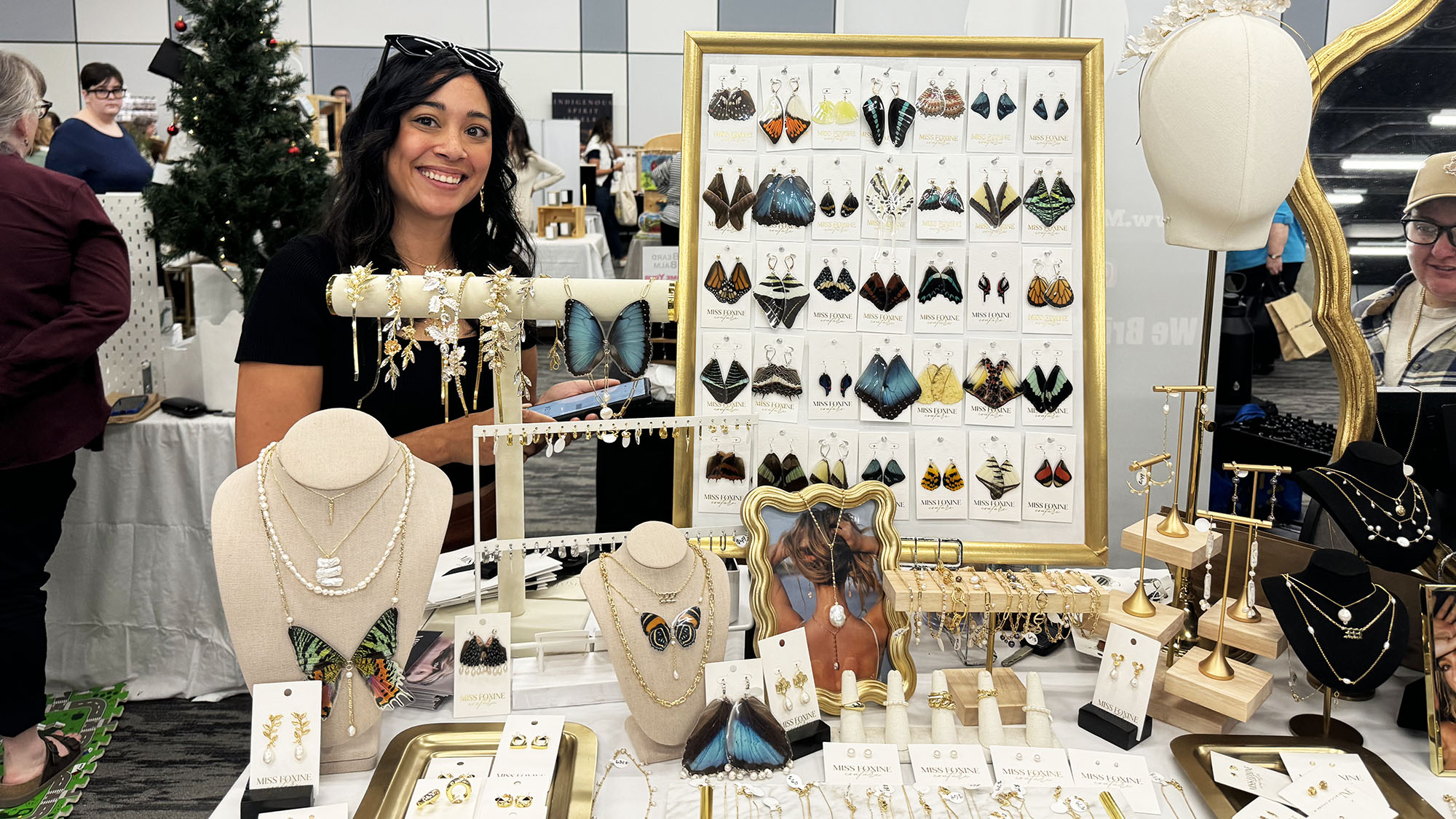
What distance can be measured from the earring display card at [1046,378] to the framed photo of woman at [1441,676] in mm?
570

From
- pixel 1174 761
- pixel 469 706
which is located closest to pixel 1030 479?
pixel 1174 761

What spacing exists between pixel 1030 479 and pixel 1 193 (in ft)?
7.57

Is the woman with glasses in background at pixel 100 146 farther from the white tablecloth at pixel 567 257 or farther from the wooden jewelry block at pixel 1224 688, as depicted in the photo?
the wooden jewelry block at pixel 1224 688

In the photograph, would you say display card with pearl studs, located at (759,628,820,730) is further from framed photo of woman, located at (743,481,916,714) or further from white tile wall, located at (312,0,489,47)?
white tile wall, located at (312,0,489,47)

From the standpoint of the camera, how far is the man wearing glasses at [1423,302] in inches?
62.1

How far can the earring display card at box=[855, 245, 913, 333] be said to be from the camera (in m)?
1.60

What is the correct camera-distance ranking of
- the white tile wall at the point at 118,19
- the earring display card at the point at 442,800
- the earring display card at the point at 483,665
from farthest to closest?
1. the white tile wall at the point at 118,19
2. the earring display card at the point at 483,665
3. the earring display card at the point at 442,800

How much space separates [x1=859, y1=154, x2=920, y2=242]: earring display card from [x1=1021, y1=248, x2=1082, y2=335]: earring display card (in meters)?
0.22

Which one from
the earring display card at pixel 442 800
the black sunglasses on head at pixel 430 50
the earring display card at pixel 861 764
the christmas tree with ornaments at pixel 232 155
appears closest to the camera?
the earring display card at pixel 442 800

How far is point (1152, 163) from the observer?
143 cm

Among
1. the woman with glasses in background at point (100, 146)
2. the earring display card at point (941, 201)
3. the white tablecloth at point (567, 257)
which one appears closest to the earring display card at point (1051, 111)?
→ the earring display card at point (941, 201)

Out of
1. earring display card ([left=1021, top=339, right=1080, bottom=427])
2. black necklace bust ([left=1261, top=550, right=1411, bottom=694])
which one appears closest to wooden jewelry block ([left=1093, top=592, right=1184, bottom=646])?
black necklace bust ([left=1261, top=550, right=1411, bottom=694])

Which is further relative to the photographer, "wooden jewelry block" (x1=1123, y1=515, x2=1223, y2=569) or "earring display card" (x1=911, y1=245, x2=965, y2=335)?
"earring display card" (x1=911, y1=245, x2=965, y2=335)

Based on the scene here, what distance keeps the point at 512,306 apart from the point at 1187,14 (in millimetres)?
1067
